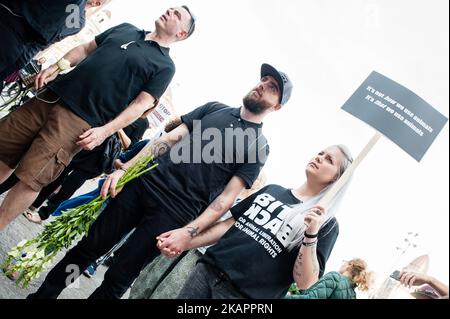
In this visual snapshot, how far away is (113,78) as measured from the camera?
2352 millimetres

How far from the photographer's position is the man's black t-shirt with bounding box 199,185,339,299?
1861mm

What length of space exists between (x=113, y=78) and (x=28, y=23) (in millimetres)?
591

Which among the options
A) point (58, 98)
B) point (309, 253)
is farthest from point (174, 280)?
point (58, 98)

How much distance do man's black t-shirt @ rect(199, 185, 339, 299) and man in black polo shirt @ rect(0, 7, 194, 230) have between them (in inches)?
38.3

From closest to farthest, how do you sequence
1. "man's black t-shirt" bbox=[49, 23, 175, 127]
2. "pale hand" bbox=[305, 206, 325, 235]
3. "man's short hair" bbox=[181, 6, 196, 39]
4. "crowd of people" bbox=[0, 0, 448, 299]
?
"pale hand" bbox=[305, 206, 325, 235]
"crowd of people" bbox=[0, 0, 448, 299]
"man's black t-shirt" bbox=[49, 23, 175, 127]
"man's short hair" bbox=[181, 6, 196, 39]

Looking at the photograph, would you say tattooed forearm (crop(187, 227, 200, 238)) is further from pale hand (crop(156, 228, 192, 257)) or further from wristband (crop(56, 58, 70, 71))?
wristband (crop(56, 58, 70, 71))

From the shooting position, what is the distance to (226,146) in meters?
2.34

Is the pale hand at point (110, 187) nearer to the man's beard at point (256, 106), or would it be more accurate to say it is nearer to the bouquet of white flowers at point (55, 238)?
the bouquet of white flowers at point (55, 238)

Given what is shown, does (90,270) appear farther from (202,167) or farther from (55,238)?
(202,167)

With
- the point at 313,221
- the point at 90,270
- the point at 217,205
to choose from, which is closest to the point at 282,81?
the point at 217,205

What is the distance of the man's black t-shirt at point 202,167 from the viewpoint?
87.0 inches

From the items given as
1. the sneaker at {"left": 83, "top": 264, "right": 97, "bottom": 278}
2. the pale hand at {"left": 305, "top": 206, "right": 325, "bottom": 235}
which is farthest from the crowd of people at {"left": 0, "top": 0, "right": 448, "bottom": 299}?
the sneaker at {"left": 83, "top": 264, "right": 97, "bottom": 278}
